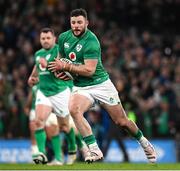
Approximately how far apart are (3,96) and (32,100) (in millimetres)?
4340

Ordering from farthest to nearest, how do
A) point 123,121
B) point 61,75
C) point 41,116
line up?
1. point 41,116
2. point 123,121
3. point 61,75

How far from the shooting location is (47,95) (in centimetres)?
1723

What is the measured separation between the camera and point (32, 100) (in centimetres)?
1897

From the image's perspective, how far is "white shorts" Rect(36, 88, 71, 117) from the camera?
17.2 meters

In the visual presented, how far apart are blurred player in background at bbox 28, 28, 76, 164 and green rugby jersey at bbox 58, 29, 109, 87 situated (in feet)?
9.32

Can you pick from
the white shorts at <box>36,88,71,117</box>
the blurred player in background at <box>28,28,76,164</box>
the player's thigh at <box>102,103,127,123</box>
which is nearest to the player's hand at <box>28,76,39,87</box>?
the blurred player in background at <box>28,28,76,164</box>

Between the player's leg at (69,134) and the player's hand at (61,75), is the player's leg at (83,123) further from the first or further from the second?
the player's leg at (69,134)

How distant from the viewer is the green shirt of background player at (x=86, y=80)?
13773 millimetres

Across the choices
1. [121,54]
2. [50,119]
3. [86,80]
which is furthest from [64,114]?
[121,54]

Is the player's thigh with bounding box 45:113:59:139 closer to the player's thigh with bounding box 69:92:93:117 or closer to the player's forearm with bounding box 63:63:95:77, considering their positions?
the player's thigh with bounding box 69:92:93:117

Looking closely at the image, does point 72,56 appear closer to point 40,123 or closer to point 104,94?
point 104,94

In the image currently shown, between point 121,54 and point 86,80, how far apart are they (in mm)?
11873

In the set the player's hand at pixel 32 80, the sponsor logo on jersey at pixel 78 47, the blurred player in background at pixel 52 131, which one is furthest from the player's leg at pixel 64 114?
the sponsor logo on jersey at pixel 78 47

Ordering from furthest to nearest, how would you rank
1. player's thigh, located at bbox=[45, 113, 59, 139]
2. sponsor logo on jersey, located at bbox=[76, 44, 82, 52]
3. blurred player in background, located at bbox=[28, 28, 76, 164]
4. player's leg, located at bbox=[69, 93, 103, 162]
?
player's thigh, located at bbox=[45, 113, 59, 139], blurred player in background, located at bbox=[28, 28, 76, 164], sponsor logo on jersey, located at bbox=[76, 44, 82, 52], player's leg, located at bbox=[69, 93, 103, 162]
